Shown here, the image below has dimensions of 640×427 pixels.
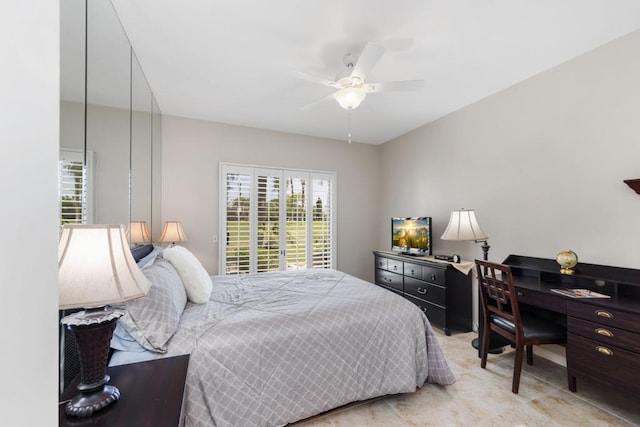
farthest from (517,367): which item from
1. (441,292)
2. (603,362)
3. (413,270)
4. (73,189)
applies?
(73,189)

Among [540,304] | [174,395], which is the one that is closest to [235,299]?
[174,395]

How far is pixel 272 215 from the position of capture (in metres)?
4.33

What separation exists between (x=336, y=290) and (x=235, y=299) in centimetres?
84

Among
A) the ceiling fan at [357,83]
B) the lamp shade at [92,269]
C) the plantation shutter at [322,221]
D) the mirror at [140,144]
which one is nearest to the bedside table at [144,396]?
the lamp shade at [92,269]

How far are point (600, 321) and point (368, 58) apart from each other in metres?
2.40

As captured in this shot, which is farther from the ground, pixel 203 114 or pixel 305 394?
pixel 203 114

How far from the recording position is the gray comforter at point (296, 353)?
5.22 ft

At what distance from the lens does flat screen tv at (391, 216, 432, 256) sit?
3.79 m

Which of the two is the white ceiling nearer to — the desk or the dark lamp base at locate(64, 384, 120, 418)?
the desk

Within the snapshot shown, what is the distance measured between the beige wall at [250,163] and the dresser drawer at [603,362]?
3155mm

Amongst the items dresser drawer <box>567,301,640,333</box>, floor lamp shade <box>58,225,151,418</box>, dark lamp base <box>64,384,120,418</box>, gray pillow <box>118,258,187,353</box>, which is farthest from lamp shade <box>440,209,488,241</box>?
dark lamp base <box>64,384,120,418</box>

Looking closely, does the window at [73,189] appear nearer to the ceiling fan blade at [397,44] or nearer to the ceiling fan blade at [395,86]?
the ceiling fan blade at [395,86]

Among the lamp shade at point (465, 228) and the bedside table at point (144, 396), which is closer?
the bedside table at point (144, 396)

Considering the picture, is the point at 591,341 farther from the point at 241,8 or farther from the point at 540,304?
the point at 241,8
